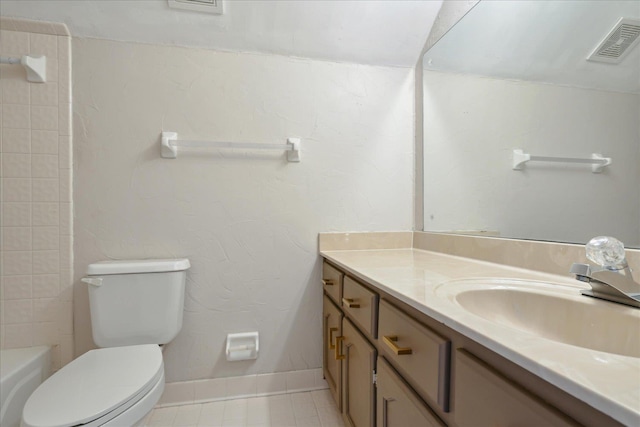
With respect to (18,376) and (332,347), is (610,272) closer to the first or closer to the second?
(332,347)

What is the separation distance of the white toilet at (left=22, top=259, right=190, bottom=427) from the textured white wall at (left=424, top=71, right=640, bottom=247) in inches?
52.4

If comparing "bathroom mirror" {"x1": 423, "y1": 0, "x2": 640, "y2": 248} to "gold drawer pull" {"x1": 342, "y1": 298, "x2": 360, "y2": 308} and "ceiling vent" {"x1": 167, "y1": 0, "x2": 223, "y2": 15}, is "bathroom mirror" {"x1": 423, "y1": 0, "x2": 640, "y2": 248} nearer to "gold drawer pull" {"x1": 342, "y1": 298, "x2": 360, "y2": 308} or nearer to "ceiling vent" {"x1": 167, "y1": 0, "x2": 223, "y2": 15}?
"gold drawer pull" {"x1": 342, "y1": 298, "x2": 360, "y2": 308}

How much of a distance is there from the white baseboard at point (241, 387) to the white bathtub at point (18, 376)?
1.68 ft

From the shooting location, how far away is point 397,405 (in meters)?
0.79

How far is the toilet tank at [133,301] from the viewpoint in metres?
1.33

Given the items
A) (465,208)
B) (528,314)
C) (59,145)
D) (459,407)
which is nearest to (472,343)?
(459,407)

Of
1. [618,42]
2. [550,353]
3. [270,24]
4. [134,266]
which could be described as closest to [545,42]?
[618,42]

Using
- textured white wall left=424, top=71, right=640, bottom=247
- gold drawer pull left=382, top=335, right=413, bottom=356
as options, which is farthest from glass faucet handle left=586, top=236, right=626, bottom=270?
gold drawer pull left=382, top=335, right=413, bottom=356

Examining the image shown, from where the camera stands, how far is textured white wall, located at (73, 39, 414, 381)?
4.75 feet

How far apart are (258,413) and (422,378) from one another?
1.10 meters

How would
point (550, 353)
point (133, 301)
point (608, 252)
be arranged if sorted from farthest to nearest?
point (133, 301)
point (608, 252)
point (550, 353)

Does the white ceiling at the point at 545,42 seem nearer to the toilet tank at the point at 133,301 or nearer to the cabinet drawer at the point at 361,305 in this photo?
the cabinet drawer at the point at 361,305

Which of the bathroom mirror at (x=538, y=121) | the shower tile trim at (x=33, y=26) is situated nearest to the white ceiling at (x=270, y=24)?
the shower tile trim at (x=33, y=26)

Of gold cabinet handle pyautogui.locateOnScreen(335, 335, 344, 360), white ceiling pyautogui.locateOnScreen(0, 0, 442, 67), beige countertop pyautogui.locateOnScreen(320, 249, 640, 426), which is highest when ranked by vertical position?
white ceiling pyautogui.locateOnScreen(0, 0, 442, 67)
